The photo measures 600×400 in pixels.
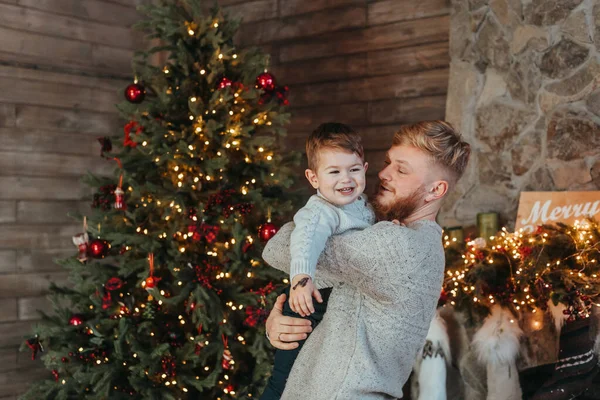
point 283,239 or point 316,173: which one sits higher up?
point 316,173

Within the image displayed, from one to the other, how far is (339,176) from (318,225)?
6.8 inches

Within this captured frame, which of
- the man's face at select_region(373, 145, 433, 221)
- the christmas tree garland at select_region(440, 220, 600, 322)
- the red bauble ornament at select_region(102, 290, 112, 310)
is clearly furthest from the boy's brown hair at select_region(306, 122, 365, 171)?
the red bauble ornament at select_region(102, 290, 112, 310)

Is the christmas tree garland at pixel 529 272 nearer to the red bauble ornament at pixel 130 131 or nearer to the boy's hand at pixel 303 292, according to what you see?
the red bauble ornament at pixel 130 131

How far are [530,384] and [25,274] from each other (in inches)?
115

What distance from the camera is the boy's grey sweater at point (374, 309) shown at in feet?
5.91

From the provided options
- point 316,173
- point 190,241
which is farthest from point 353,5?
point 316,173

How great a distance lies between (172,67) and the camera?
13.1 ft

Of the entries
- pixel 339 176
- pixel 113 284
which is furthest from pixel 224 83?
pixel 339 176

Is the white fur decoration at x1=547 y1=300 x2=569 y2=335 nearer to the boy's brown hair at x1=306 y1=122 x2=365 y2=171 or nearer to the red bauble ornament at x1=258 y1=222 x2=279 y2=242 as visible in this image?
the red bauble ornament at x1=258 y1=222 x2=279 y2=242

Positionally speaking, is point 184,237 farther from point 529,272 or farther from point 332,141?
point 332,141

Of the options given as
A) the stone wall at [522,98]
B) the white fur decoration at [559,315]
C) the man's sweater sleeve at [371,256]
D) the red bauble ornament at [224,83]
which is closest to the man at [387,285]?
the man's sweater sleeve at [371,256]

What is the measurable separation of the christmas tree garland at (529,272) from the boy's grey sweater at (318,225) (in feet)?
5.46

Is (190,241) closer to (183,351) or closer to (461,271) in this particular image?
(183,351)

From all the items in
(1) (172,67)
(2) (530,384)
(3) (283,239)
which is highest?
(1) (172,67)
